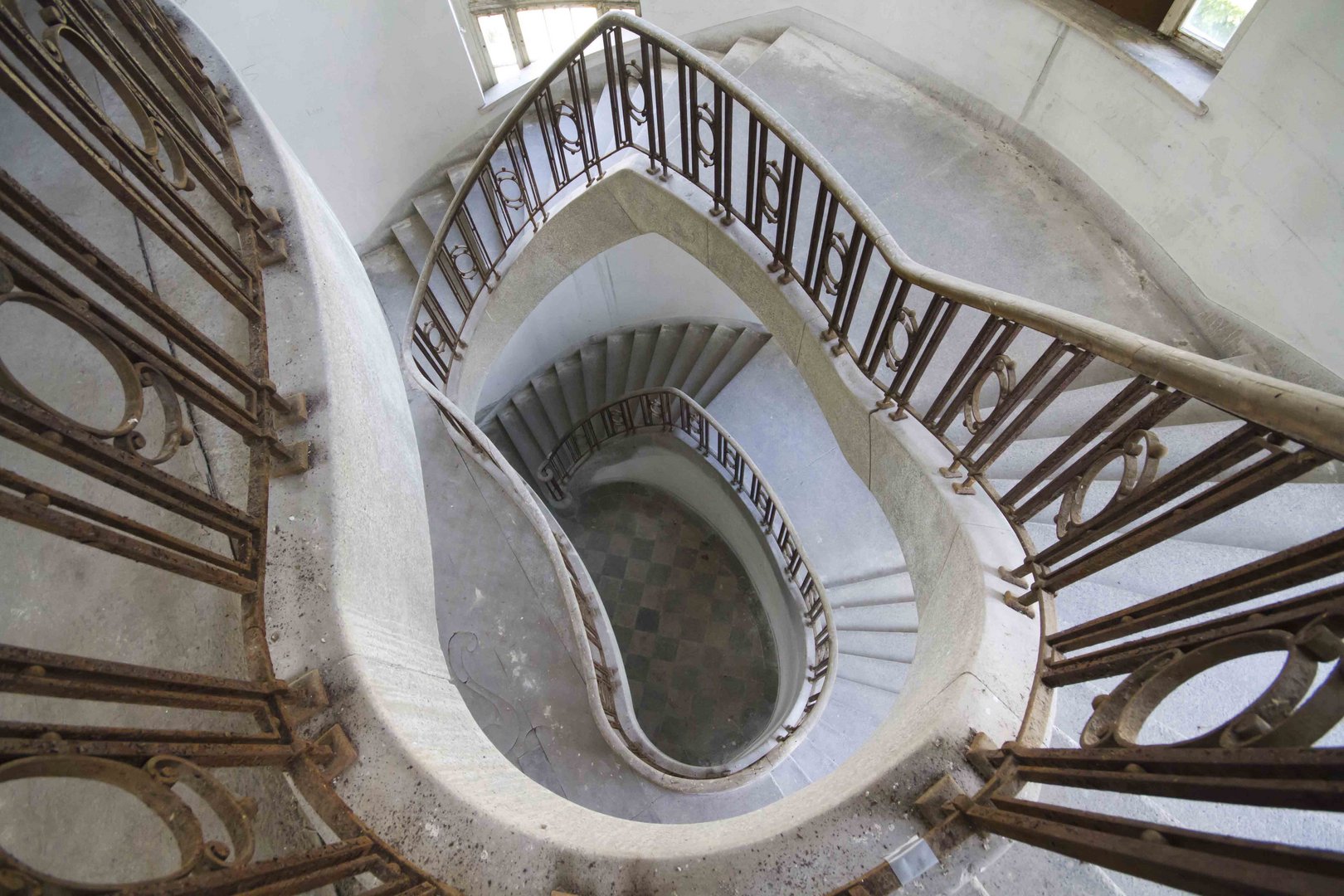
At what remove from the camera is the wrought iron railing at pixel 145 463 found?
117cm

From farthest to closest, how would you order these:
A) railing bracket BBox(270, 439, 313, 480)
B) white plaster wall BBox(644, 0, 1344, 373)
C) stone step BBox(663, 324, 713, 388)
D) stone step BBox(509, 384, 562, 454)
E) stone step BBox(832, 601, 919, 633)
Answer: stone step BBox(509, 384, 562, 454), stone step BBox(663, 324, 713, 388), stone step BBox(832, 601, 919, 633), white plaster wall BBox(644, 0, 1344, 373), railing bracket BBox(270, 439, 313, 480)

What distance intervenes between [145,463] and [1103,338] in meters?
2.33

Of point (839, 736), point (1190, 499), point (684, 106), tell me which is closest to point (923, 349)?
point (1190, 499)

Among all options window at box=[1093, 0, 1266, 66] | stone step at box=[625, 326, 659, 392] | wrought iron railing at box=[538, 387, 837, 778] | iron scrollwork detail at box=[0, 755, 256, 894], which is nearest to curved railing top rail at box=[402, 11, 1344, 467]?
iron scrollwork detail at box=[0, 755, 256, 894]

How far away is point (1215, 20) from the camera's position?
3514 mm

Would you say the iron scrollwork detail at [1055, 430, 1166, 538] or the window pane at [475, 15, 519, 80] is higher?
the window pane at [475, 15, 519, 80]

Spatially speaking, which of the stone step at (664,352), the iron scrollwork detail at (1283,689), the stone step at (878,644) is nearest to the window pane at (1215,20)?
the iron scrollwork detail at (1283,689)

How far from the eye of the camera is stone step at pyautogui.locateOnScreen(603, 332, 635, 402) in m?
8.24

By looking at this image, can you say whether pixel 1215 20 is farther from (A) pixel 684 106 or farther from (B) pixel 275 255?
(B) pixel 275 255

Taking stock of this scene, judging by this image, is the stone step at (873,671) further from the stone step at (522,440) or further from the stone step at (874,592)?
the stone step at (522,440)

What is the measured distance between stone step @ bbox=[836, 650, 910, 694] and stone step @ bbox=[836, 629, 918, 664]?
4 centimetres

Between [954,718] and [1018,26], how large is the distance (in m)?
4.14

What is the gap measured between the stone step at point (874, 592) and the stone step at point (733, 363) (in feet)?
8.21

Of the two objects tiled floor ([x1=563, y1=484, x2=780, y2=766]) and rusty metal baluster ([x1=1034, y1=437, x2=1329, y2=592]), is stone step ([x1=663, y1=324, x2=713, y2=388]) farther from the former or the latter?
rusty metal baluster ([x1=1034, y1=437, x2=1329, y2=592])
